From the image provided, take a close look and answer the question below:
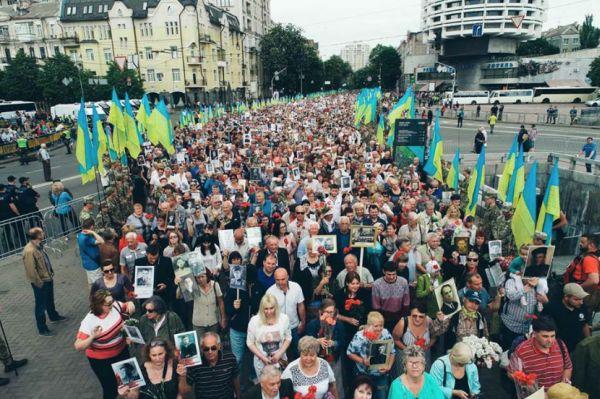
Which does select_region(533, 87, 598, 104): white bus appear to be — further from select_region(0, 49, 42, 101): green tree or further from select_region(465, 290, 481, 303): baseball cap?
select_region(0, 49, 42, 101): green tree

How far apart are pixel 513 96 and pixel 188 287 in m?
62.1

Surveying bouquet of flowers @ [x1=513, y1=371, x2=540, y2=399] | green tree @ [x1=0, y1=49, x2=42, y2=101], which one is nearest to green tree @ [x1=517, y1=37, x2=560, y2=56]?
green tree @ [x1=0, y1=49, x2=42, y2=101]

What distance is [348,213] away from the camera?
25.9 feet

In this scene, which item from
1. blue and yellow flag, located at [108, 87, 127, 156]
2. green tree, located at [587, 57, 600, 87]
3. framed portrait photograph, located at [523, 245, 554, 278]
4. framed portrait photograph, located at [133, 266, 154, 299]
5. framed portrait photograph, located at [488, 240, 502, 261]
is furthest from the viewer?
green tree, located at [587, 57, 600, 87]

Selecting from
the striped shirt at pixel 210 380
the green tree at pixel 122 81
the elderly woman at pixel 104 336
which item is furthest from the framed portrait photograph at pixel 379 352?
the green tree at pixel 122 81

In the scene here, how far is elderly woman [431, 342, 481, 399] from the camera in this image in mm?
3811

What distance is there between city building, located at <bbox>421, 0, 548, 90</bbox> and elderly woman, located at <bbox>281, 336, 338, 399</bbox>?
8990 cm

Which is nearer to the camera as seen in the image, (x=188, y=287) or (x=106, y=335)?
(x=106, y=335)

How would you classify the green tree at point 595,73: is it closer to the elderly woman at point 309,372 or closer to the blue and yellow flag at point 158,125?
the blue and yellow flag at point 158,125

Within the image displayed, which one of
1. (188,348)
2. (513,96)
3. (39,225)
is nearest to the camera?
(188,348)

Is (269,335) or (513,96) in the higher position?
(513,96)

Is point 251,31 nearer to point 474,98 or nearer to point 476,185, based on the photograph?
point 474,98

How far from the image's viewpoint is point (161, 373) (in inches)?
156

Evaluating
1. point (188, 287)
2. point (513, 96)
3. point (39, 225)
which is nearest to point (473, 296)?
point (188, 287)
